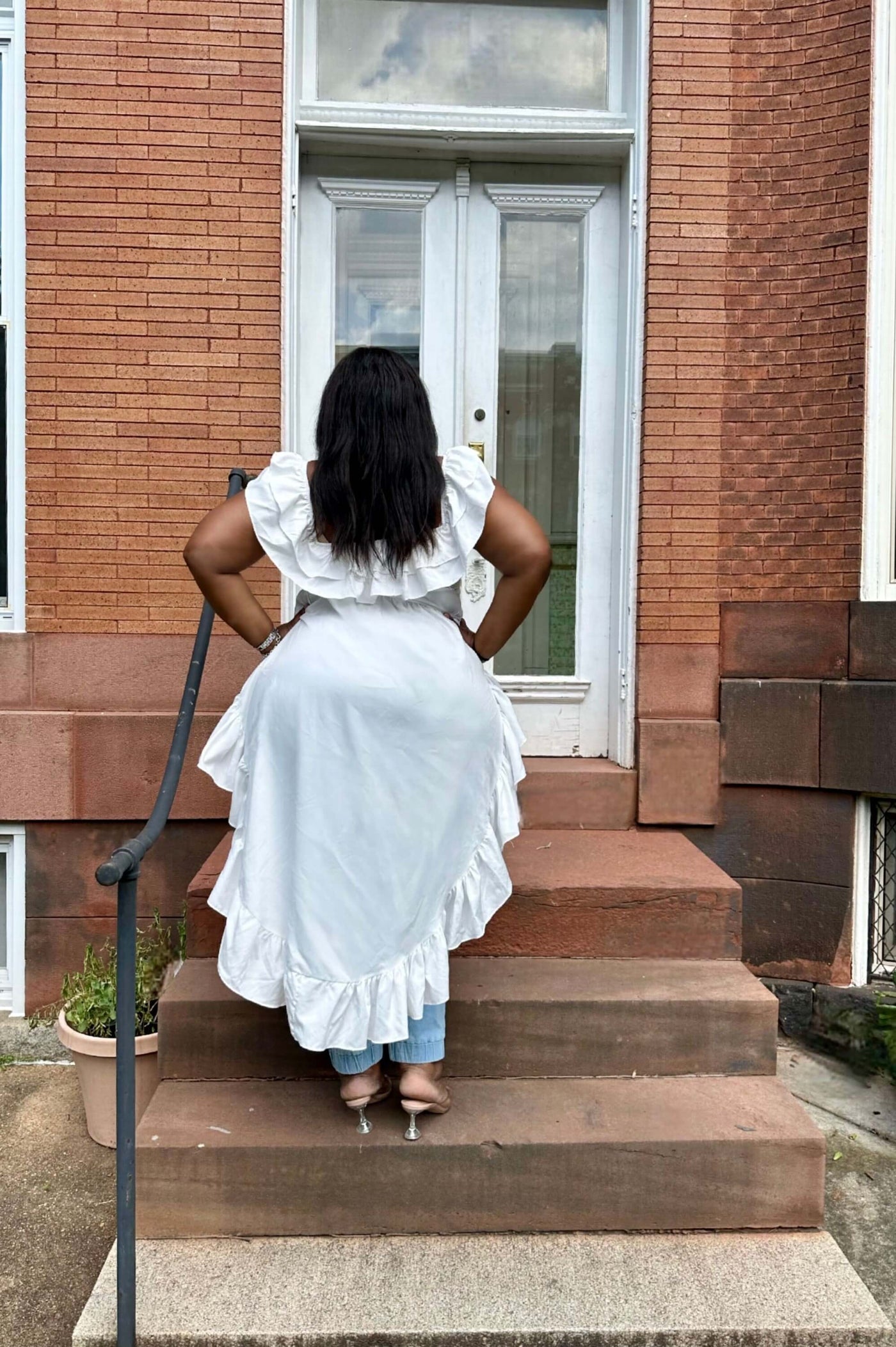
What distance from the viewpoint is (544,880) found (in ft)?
11.1

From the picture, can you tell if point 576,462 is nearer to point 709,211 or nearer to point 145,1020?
point 709,211

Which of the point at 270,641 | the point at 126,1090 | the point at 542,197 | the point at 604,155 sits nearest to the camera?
the point at 126,1090

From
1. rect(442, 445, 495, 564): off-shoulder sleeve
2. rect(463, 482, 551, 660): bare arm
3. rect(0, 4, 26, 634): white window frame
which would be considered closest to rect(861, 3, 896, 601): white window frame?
rect(463, 482, 551, 660): bare arm

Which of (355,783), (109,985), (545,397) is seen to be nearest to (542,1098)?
(355,783)

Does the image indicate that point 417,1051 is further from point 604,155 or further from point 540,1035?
point 604,155

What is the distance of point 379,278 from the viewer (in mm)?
4531

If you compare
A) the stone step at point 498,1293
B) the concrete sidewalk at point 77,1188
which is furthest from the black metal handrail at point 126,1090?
the concrete sidewalk at point 77,1188

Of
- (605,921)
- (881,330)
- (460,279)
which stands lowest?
(605,921)

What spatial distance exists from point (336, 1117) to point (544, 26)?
431 cm

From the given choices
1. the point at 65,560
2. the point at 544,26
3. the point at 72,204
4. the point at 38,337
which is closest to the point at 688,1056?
the point at 65,560

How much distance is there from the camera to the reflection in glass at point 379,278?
4520 mm

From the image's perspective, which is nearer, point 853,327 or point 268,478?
point 268,478

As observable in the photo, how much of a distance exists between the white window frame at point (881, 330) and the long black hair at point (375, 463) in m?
2.30

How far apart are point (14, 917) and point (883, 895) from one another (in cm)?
352
